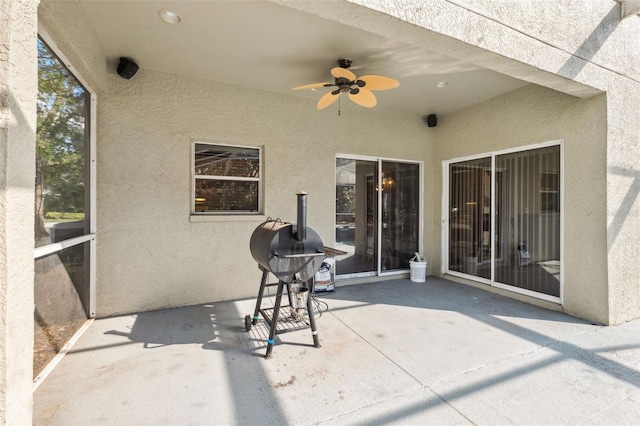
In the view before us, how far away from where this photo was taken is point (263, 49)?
3.61m

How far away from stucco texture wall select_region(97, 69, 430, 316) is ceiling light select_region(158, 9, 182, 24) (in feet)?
4.22

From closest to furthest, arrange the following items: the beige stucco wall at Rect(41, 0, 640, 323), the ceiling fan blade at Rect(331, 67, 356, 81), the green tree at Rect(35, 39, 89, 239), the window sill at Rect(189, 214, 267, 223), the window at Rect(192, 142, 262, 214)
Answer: the green tree at Rect(35, 39, 89, 239)
the beige stucco wall at Rect(41, 0, 640, 323)
the ceiling fan blade at Rect(331, 67, 356, 81)
the window sill at Rect(189, 214, 267, 223)
the window at Rect(192, 142, 262, 214)

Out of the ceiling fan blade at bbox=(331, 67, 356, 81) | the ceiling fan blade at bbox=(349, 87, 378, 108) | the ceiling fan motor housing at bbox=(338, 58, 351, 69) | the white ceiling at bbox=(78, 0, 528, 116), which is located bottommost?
the ceiling fan blade at bbox=(349, 87, 378, 108)

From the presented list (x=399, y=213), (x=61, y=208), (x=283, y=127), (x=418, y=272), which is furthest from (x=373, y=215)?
(x=61, y=208)

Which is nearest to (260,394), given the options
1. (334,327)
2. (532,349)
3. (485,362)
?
(334,327)

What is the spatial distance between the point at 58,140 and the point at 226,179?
6.89 feet

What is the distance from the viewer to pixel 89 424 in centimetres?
207

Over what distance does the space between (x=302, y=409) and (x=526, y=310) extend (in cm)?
366

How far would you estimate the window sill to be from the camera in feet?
14.6

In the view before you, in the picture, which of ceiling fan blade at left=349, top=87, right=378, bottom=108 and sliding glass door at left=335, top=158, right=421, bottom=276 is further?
sliding glass door at left=335, top=158, right=421, bottom=276

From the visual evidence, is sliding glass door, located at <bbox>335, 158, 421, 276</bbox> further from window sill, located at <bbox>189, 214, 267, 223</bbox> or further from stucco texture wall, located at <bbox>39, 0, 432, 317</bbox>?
window sill, located at <bbox>189, 214, 267, 223</bbox>

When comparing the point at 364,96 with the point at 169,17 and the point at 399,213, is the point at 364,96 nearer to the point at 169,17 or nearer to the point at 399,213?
the point at 169,17

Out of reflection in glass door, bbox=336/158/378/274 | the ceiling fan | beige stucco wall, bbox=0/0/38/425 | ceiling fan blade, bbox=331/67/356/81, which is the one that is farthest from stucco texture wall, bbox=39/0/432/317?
beige stucco wall, bbox=0/0/38/425

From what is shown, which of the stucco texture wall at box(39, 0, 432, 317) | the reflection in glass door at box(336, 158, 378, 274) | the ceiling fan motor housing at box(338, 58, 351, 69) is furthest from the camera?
the reflection in glass door at box(336, 158, 378, 274)
